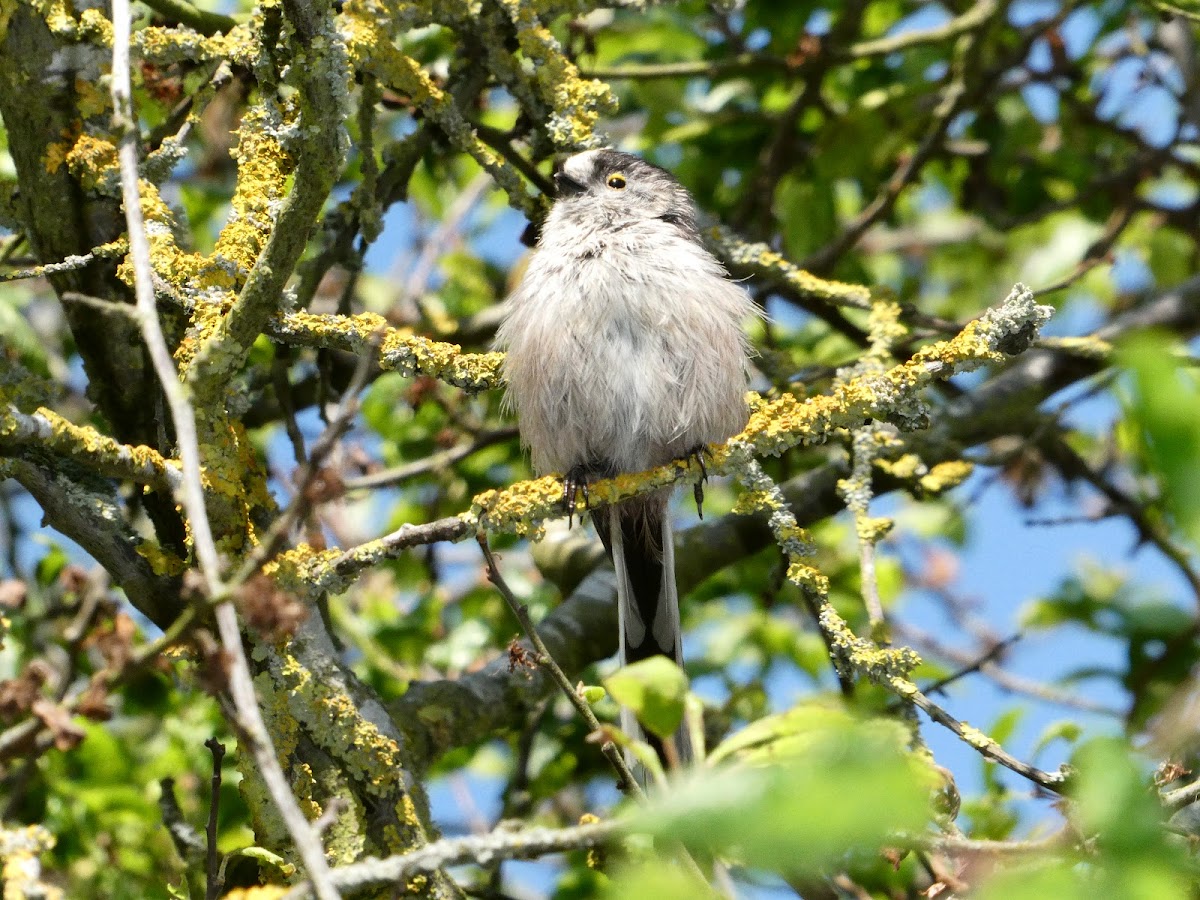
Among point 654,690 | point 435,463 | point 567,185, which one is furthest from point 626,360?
point 654,690

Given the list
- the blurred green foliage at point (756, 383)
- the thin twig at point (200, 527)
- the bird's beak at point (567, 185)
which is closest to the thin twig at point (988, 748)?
the blurred green foliage at point (756, 383)

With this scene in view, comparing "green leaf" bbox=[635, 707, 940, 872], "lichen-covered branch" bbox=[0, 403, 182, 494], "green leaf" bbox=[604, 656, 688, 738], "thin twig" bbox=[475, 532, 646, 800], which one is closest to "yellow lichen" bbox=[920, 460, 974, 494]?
"thin twig" bbox=[475, 532, 646, 800]

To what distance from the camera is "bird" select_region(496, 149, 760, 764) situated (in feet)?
12.9

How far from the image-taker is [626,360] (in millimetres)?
3930

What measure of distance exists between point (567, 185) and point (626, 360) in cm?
69

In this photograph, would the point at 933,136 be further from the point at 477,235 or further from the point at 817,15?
the point at 477,235

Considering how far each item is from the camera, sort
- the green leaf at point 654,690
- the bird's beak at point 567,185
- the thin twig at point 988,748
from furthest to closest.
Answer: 1. the bird's beak at point 567,185
2. the thin twig at point 988,748
3. the green leaf at point 654,690

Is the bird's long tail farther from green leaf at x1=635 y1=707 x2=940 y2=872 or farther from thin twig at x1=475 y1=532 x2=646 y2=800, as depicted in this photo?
green leaf at x1=635 y1=707 x2=940 y2=872

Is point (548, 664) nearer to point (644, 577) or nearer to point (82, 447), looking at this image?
point (82, 447)

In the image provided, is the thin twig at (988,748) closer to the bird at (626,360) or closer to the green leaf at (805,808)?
the bird at (626,360)

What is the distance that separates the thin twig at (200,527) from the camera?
1.63m

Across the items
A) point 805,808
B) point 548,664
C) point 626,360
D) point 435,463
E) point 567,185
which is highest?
point 567,185

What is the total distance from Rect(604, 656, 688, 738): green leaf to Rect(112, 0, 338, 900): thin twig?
435 mm

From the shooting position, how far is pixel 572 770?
170 inches
